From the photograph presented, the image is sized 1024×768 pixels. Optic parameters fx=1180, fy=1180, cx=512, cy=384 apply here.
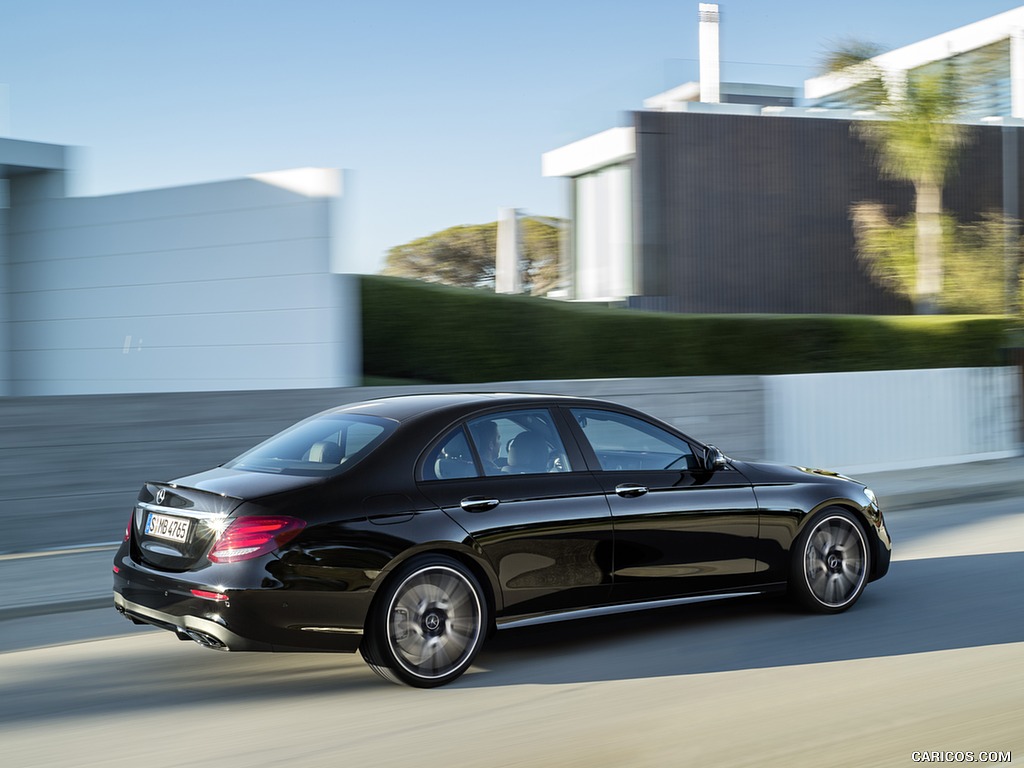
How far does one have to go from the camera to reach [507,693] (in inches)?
225

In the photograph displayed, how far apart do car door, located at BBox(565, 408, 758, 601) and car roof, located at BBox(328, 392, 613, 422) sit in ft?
0.77

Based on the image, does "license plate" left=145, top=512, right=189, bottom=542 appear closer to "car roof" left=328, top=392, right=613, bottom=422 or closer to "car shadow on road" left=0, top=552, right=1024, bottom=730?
"car shadow on road" left=0, top=552, right=1024, bottom=730

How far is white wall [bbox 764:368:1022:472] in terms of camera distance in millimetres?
15570

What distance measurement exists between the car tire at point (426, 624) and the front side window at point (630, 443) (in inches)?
46.7

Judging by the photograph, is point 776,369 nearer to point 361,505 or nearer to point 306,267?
point 306,267

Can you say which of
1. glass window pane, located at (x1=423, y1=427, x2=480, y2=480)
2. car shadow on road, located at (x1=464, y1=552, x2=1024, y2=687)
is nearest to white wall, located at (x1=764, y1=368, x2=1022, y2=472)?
car shadow on road, located at (x1=464, y1=552, x2=1024, y2=687)

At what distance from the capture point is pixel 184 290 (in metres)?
17.3

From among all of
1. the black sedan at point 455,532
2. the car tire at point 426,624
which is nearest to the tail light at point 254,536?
the black sedan at point 455,532

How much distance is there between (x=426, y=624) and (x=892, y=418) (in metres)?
12.1

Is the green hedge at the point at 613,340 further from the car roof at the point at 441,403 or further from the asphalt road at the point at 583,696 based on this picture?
the car roof at the point at 441,403

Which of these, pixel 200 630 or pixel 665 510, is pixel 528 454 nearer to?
pixel 665 510

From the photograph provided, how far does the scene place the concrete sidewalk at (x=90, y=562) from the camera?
26.4 feet

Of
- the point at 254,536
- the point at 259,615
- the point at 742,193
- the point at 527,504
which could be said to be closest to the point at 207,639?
the point at 259,615

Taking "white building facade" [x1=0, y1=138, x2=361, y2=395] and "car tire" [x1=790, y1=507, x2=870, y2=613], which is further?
"white building facade" [x1=0, y1=138, x2=361, y2=395]
